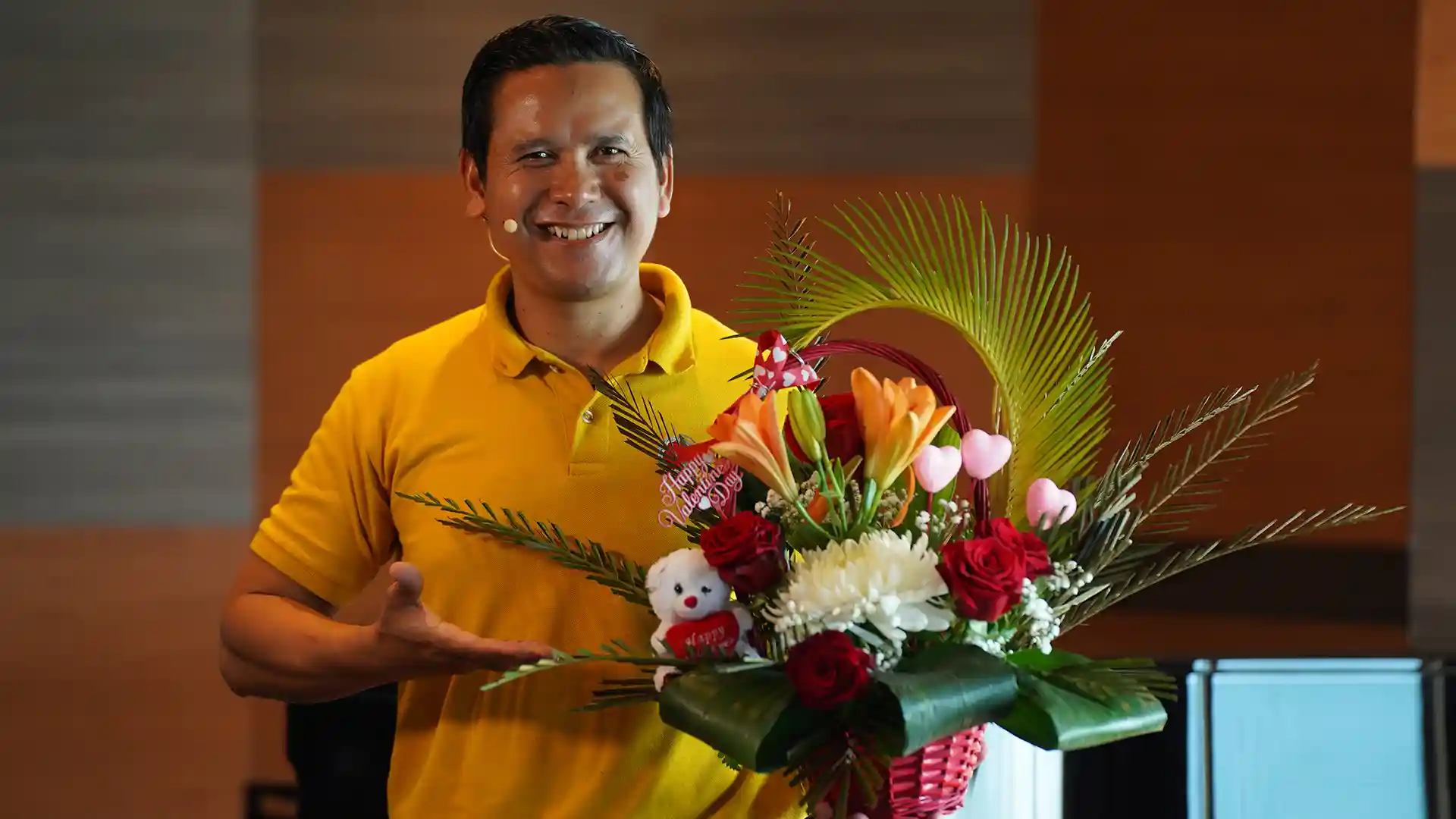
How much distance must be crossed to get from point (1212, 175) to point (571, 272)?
6.73 feet

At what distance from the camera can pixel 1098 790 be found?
7.84 ft

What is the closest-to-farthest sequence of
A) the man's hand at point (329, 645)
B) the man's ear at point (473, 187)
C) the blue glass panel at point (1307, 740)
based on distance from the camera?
the man's hand at point (329, 645) → the man's ear at point (473, 187) → the blue glass panel at point (1307, 740)

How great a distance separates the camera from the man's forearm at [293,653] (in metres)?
1.44

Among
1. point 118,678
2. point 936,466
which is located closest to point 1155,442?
point 936,466

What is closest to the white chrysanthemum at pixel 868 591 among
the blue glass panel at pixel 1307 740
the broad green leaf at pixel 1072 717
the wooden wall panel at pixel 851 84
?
the broad green leaf at pixel 1072 717

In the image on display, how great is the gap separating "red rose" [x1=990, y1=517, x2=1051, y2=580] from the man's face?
1.76 ft

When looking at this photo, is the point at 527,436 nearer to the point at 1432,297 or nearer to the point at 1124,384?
the point at 1124,384

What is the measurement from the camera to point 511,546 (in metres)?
1.50

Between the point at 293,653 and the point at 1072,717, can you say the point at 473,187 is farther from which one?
the point at 1072,717

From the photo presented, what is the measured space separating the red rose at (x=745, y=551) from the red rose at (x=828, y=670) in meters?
0.09

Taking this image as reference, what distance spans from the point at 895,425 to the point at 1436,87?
7.87ft

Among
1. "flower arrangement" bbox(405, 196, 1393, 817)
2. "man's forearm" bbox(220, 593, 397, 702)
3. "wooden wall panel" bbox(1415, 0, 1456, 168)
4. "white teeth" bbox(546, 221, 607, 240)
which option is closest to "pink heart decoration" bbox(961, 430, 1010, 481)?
"flower arrangement" bbox(405, 196, 1393, 817)

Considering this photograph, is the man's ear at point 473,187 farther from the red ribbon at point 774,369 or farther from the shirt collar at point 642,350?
the red ribbon at point 774,369

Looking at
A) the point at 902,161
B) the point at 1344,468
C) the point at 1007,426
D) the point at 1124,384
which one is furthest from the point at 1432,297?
the point at 1007,426
